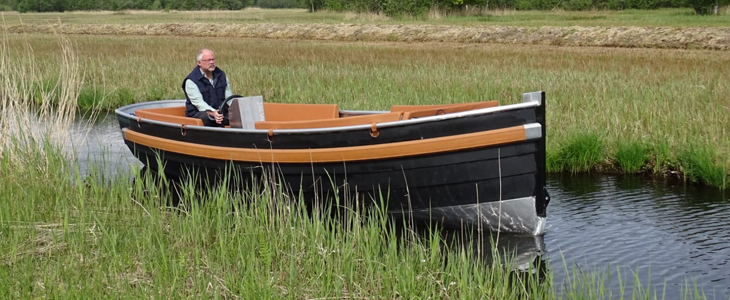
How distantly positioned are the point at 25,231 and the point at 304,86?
9831 millimetres

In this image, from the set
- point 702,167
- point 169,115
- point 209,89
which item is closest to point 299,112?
point 209,89

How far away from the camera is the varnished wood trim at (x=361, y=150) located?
7305 mm

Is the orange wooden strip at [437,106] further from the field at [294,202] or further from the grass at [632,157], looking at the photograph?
the grass at [632,157]

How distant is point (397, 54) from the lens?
2383 cm

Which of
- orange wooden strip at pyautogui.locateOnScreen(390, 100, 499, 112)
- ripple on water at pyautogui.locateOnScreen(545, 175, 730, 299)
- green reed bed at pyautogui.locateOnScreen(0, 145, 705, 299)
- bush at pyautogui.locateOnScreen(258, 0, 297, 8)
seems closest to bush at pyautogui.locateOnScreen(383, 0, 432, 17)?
ripple on water at pyautogui.locateOnScreen(545, 175, 730, 299)

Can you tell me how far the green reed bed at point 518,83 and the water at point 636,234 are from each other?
584 millimetres

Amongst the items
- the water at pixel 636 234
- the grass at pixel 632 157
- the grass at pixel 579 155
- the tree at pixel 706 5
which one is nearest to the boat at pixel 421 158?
the water at pixel 636 234

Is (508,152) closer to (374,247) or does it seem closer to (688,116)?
(374,247)

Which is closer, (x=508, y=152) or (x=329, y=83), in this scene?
(x=508, y=152)

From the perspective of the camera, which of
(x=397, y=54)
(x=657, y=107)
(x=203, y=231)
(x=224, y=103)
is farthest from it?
(x=397, y=54)

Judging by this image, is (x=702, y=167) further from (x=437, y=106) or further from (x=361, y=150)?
(x=361, y=150)

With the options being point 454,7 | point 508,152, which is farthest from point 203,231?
point 454,7

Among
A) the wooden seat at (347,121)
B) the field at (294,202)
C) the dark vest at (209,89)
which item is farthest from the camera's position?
the dark vest at (209,89)

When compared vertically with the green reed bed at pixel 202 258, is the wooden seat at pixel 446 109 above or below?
above
